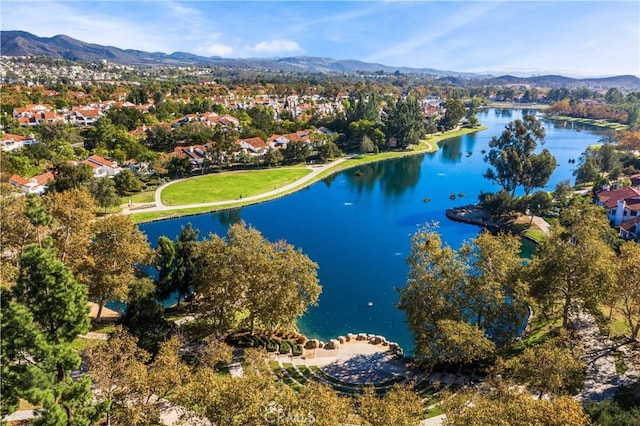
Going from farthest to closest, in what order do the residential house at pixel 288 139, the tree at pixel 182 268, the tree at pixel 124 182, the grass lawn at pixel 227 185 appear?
the residential house at pixel 288 139
the grass lawn at pixel 227 185
the tree at pixel 124 182
the tree at pixel 182 268

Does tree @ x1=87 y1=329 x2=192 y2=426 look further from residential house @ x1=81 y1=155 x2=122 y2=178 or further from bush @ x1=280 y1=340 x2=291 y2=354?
residential house @ x1=81 y1=155 x2=122 y2=178

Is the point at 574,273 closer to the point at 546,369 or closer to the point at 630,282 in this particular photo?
the point at 630,282

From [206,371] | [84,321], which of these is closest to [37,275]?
[84,321]

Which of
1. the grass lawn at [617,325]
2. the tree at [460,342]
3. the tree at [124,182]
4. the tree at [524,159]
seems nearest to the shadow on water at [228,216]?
the tree at [124,182]

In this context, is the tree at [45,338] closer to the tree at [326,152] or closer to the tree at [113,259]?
the tree at [113,259]

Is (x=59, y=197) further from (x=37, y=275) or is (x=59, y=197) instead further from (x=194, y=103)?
(x=194, y=103)

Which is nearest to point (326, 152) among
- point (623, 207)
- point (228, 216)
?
point (228, 216)
